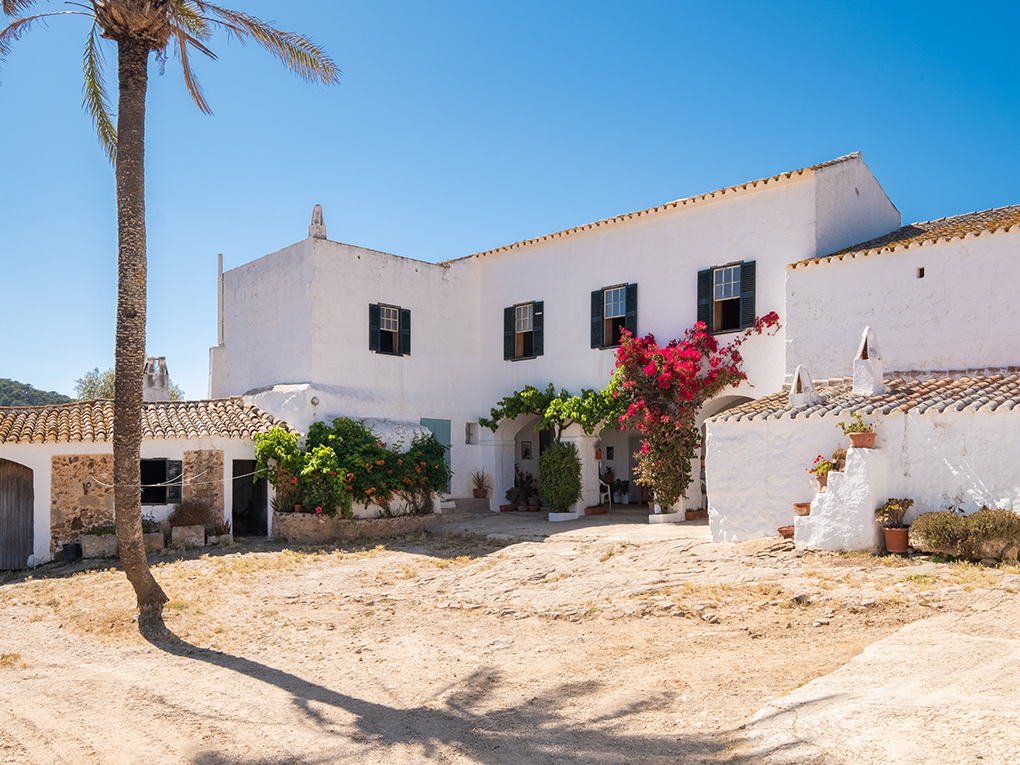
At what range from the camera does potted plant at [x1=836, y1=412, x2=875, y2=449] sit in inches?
455

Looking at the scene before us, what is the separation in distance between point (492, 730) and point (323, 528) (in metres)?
11.6

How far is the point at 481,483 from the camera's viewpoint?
21.3 m

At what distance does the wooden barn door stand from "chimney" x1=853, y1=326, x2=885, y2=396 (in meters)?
17.0

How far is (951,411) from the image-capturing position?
1126 cm

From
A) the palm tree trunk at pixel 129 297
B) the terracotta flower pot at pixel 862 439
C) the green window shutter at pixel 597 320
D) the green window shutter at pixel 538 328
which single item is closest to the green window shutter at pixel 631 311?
the green window shutter at pixel 597 320

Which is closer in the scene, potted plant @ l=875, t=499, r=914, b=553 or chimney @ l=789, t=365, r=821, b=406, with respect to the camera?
potted plant @ l=875, t=499, r=914, b=553

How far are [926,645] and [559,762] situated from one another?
372cm

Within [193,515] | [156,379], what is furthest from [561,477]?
[156,379]

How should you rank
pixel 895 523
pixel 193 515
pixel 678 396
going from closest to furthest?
pixel 895 523, pixel 678 396, pixel 193 515

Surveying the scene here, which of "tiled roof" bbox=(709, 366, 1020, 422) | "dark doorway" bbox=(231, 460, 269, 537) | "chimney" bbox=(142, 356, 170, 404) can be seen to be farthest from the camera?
"chimney" bbox=(142, 356, 170, 404)

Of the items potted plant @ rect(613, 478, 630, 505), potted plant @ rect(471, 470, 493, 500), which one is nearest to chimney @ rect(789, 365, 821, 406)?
potted plant @ rect(613, 478, 630, 505)

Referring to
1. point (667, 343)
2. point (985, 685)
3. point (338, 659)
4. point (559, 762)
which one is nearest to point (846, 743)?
point (985, 685)

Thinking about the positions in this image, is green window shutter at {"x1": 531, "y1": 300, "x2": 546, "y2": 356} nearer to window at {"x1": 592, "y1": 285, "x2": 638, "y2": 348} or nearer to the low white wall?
window at {"x1": 592, "y1": 285, "x2": 638, "y2": 348}

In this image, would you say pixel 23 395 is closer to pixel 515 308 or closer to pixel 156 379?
pixel 156 379
